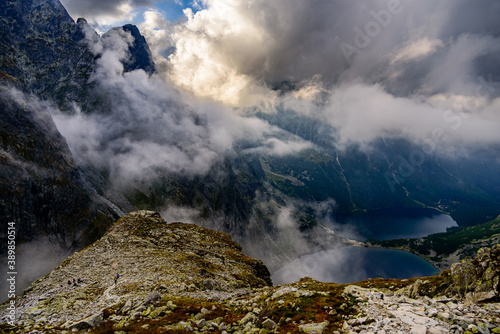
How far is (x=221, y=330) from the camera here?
1777cm

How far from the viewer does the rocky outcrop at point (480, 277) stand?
51.8 ft

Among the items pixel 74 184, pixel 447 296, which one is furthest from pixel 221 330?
pixel 74 184

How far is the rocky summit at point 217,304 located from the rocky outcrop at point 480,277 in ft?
0.20

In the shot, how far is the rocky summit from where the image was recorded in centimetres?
1466

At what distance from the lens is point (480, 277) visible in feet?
57.2

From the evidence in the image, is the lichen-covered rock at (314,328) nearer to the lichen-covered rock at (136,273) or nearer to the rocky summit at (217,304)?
the rocky summit at (217,304)

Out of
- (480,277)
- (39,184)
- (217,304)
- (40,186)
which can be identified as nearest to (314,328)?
(217,304)

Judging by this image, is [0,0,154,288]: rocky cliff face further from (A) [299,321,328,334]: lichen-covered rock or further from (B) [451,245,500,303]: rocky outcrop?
(B) [451,245,500,303]: rocky outcrop

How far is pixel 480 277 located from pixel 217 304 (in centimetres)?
2340

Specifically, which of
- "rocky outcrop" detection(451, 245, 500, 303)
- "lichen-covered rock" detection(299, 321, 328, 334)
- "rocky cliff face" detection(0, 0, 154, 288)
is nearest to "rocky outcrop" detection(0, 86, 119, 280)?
"rocky cliff face" detection(0, 0, 154, 288)

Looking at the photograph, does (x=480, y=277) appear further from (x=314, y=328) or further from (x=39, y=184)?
(x=39, y=184)

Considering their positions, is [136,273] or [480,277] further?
[136,273]

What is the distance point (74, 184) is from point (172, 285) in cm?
14105

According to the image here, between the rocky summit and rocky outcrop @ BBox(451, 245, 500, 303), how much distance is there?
0.06 m
